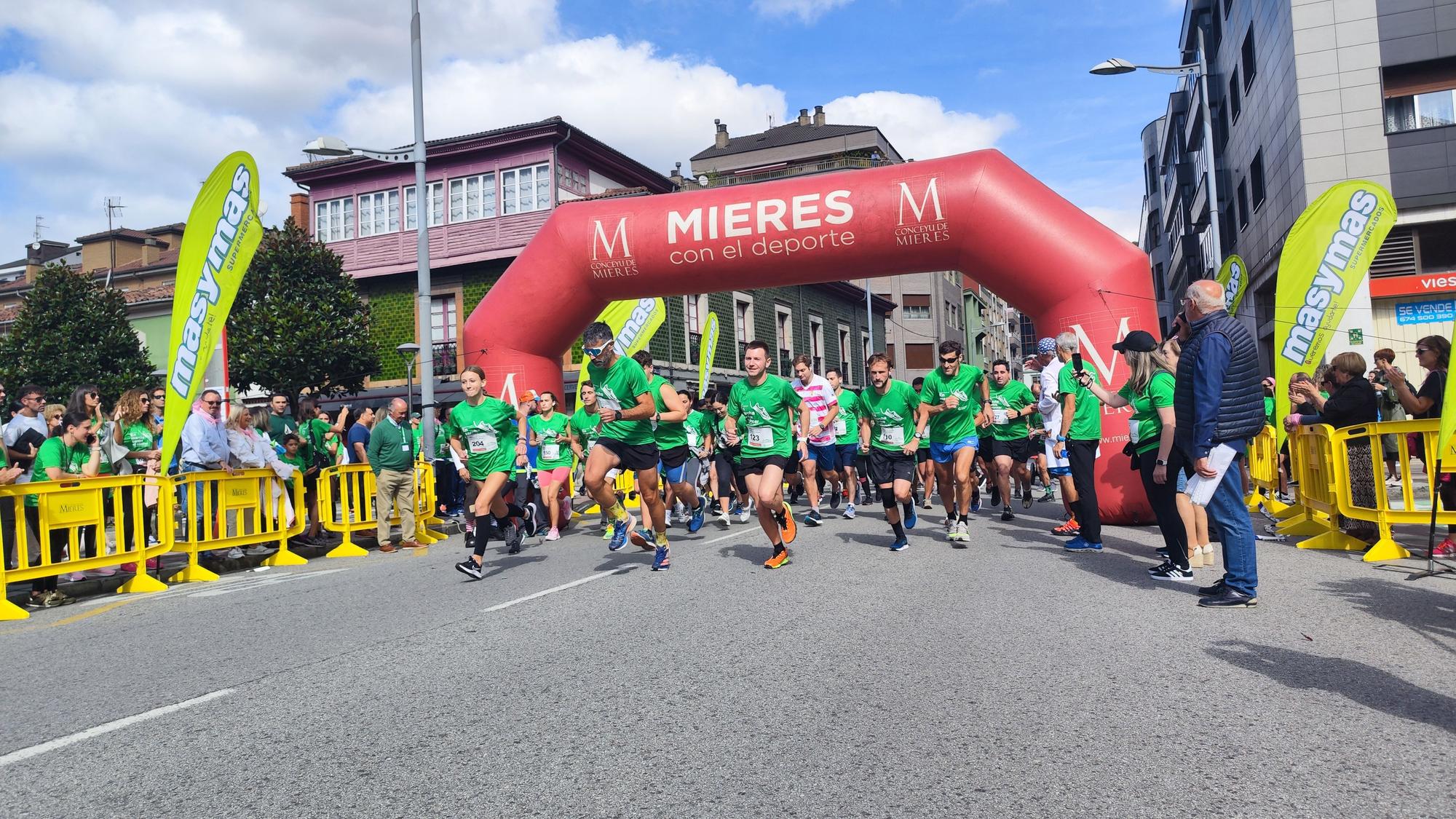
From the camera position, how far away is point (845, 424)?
1380 cm

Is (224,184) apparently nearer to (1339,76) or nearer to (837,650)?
(837,650)

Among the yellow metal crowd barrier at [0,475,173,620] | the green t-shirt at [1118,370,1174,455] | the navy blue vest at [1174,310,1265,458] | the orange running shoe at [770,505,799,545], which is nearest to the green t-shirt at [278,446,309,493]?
the yellow metal crowd barrier at [0,475,173,620]

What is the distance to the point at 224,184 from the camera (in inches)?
434

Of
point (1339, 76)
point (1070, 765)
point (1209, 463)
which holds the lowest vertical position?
point (1070, 765)

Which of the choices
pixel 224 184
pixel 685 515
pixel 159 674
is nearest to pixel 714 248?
pixel 685 515

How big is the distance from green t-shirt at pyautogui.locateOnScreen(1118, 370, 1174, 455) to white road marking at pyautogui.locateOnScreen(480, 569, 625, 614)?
422 centimetres

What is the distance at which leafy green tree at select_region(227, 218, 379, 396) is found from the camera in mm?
27469

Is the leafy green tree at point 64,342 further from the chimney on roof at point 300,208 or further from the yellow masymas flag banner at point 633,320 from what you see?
the yellow masymas flag banner at point 633,320

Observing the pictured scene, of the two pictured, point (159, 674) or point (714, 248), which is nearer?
point (159, 674)

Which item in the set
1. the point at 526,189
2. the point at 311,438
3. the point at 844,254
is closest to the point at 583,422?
the point at 311,438

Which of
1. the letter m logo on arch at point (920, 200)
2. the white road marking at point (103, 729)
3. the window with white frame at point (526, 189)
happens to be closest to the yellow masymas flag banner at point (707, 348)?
the letter m logo on arch at point (920, 200)

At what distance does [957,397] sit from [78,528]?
8.07 m

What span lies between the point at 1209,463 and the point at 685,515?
9.45 meters

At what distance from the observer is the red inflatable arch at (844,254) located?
11.1 meters
